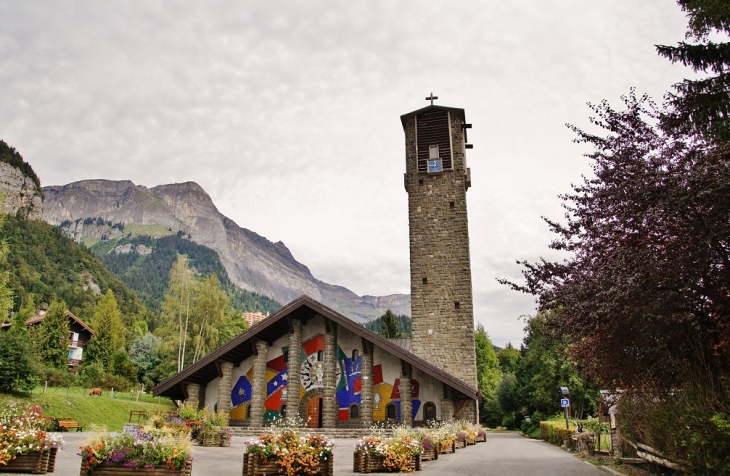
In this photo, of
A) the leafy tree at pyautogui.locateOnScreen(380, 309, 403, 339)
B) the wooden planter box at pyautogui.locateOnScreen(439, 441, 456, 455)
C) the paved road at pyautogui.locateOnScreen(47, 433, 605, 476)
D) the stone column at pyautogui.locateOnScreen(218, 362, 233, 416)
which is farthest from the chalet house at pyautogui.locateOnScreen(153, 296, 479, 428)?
the leafy tree at pyautogui.locateOnScreen(380, 309, 403, 339)

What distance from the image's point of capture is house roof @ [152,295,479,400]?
2256 centimetres

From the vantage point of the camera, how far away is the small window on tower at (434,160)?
105 ft

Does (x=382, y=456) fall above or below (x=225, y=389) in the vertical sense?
below

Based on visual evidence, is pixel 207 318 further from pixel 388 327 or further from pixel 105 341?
pixel 388 327

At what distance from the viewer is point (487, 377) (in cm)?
6406

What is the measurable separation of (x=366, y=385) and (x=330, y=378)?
5.77 ft

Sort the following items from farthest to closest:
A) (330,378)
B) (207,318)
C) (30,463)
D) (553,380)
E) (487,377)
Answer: (487,377), (207,318), (553,380), (330,378), (30,463)

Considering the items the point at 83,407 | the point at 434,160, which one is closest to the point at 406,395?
the point at 434,160

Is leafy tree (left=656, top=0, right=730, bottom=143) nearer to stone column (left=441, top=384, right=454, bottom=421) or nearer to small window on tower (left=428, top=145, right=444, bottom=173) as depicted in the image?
stone column (left=441, top=384, right=454, bottom=421)

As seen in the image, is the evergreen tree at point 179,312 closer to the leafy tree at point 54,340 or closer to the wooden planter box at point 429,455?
the leafy tree at point 54,340

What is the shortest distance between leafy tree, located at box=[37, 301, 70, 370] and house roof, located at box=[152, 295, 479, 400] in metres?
21.1

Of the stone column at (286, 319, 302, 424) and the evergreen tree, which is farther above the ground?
the evergreen tree

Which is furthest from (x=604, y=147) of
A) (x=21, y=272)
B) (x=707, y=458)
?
(x=21, y=272)

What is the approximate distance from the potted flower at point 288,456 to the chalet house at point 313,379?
13555mm
